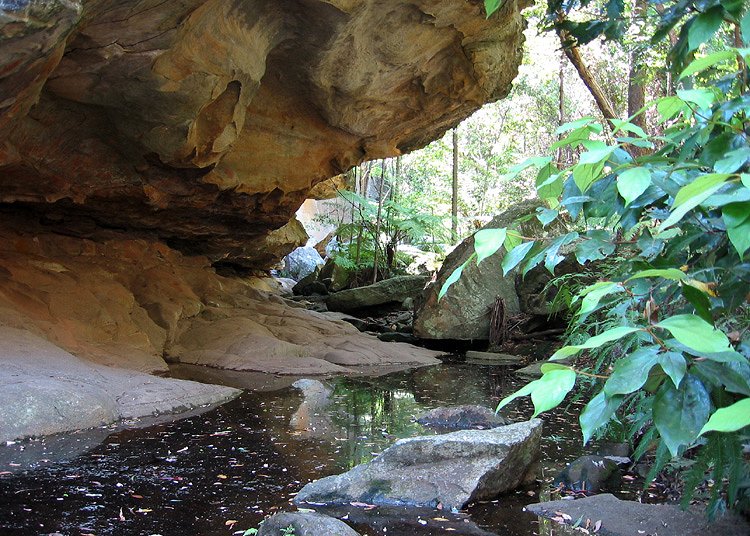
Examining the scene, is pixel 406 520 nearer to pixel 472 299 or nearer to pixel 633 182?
pixel 633 182

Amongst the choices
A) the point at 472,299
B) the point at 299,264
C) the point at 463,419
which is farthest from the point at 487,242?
the point at 299,264

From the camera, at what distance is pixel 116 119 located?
7453 millimetres

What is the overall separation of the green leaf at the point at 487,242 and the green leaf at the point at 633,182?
0.26 meters

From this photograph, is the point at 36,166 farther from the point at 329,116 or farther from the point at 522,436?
the point at 522,436

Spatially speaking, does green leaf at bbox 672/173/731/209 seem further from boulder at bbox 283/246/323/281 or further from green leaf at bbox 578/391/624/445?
boulder at bbox 283/246/323/281

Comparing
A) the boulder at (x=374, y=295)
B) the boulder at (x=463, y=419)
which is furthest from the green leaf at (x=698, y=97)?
the boulder at (x=374, y=295)

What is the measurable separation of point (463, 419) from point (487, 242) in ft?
17.5

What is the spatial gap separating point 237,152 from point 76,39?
3978 mm

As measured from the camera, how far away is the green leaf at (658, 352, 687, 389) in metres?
1.27

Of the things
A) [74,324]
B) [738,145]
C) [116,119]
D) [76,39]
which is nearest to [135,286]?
[74,324]

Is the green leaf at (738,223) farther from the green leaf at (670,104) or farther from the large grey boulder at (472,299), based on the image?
the large grey boulder at (472,299)

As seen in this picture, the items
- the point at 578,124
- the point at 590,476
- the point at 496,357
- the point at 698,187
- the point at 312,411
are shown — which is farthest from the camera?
the point at 496,357

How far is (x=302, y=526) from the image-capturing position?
3.29m

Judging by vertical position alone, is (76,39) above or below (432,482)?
above
